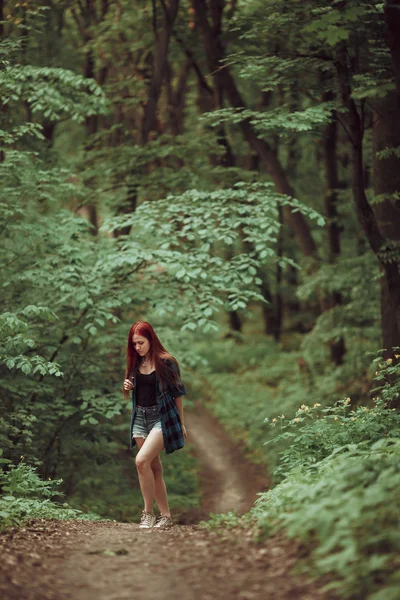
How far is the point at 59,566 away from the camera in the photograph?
15.7 ft

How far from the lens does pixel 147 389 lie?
23.2ft

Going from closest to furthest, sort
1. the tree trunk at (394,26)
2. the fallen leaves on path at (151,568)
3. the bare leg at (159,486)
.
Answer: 1. the fallen leaves on path at (151,568)
2. the tree trunk at (394,26)
3. the bare leg at (159,486)

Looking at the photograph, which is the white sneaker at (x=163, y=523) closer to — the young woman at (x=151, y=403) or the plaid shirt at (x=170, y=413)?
the young woman at (x=151, y=403)

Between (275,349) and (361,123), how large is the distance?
16.6 m

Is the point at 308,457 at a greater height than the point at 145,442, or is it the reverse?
the point at 145,442

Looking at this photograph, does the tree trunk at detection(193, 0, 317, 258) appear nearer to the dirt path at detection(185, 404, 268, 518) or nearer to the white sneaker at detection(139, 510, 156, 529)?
the dirt path at detection(185, 404, 268, 518)

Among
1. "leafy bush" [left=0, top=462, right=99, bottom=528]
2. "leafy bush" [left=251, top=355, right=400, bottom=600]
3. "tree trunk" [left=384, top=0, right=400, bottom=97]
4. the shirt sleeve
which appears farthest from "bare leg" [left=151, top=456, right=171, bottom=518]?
"tree trunk" [left=384, top=0, right=400, bottom=97]

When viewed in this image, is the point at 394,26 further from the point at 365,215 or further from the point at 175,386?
the point at 365,215

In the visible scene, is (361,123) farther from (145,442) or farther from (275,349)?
(275,349)

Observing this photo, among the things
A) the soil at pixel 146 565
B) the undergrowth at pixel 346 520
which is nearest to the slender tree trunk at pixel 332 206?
the undergrowth at pixel 346 520

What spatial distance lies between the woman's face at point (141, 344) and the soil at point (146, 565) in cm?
179

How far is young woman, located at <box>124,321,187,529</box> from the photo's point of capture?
22.8 feet

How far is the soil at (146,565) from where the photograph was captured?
4.10 m

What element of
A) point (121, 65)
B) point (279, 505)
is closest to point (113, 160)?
point (121, 65)
